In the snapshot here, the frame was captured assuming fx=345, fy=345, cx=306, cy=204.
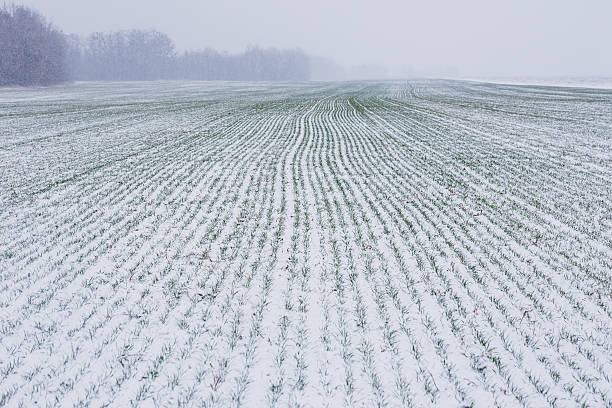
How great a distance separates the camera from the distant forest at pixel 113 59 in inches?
3007

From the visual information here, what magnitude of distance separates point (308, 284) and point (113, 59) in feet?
511

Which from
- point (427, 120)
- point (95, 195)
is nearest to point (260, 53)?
point (427, 120)

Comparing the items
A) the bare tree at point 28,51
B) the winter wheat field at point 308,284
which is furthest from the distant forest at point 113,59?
the winter wheat field at point 308,284

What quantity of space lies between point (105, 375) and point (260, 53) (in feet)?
556

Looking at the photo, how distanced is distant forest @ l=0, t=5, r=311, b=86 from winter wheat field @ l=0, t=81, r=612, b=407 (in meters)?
84.7

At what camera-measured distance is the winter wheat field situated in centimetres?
428

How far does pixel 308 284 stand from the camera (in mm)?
6316

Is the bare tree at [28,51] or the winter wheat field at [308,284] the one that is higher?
the bare tree at [28,51]

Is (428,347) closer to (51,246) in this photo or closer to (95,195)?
(51,246)

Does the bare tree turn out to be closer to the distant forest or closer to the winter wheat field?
the distant forest

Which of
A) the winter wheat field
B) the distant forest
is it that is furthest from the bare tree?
the winter wheat field

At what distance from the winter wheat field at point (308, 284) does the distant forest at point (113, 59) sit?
278ft

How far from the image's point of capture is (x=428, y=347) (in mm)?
4824

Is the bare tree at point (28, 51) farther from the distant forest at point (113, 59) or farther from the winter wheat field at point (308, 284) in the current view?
the winter wheat field at point (308, 284)
